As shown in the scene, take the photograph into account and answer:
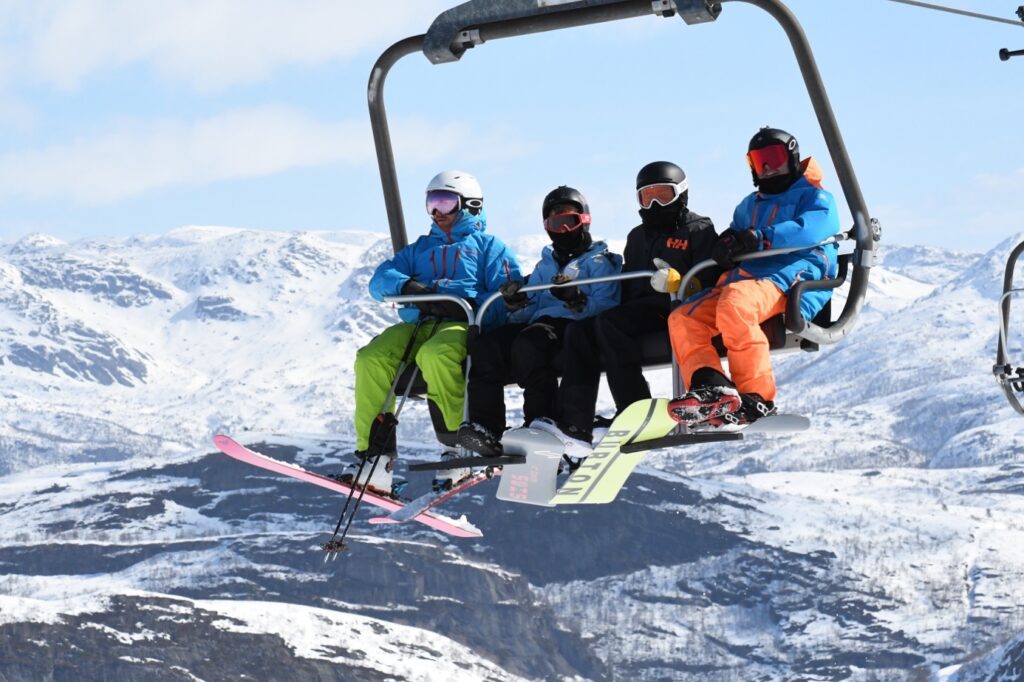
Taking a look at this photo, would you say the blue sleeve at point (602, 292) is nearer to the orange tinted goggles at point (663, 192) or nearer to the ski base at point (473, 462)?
the orange tinted goggles at point (663, 192)

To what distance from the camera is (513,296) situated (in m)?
10.7

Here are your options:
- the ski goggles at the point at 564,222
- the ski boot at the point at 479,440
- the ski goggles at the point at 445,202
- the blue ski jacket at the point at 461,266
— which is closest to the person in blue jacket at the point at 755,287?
the ski goggles at the point at 564,222

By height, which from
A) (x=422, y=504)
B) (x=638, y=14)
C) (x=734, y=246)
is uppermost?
(x=638, y=14)

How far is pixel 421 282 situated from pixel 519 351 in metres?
1.29

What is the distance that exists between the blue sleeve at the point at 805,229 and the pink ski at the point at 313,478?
378 cm

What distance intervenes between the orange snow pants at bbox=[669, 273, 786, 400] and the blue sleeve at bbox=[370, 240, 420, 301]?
7.76 ft

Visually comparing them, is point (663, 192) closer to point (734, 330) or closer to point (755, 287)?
point (755, 287)

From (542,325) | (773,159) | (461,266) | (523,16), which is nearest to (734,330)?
(773,159)

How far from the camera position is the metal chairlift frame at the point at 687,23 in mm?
8531

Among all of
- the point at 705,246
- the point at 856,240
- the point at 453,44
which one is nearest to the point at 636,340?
the point at 705,246

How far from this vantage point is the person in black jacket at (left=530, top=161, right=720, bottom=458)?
34.0 feet

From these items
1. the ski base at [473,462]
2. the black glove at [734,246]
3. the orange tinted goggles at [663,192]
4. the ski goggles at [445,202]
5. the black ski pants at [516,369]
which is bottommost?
the ski base at [473,462]

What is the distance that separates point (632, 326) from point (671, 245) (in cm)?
63

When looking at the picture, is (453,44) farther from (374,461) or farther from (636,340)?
(374,461)
